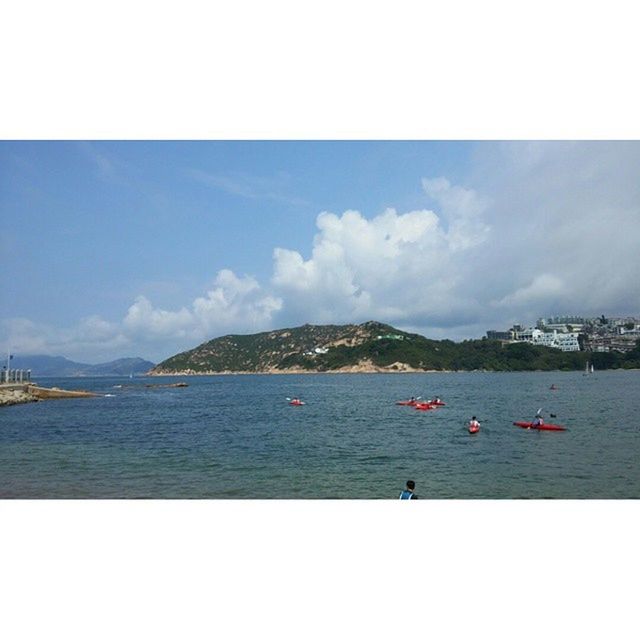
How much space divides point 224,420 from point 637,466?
64.3 ft

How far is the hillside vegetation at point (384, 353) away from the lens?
72312mm

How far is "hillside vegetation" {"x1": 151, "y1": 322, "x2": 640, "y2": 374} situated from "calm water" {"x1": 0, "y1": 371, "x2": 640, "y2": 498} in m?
41.2

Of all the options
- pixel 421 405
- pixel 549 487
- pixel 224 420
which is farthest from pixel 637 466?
pixel 224 420

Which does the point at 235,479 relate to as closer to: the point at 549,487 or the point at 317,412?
the point at 549,487

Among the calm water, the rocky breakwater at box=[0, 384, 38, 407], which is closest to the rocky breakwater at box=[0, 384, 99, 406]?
the rocky breakwater at box=[0, 384, 38, 407]

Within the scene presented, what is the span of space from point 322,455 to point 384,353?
5801 centimetres

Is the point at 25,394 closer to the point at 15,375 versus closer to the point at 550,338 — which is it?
the point at 15,375

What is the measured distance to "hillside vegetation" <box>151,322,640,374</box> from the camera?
237 feet

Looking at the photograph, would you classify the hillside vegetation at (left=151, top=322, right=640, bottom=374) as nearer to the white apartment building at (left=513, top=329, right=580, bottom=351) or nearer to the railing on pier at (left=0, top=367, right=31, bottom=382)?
the white apartment building at (left=513, top=329, right=580, bottom=351)

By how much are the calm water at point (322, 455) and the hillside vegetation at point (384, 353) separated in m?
41.2

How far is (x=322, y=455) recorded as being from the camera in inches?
667

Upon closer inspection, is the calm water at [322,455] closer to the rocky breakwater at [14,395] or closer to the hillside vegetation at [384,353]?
the rocky breakwater at [14,395]

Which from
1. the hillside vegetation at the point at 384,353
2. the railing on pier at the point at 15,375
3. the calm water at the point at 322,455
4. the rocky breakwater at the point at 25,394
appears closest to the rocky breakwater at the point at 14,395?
the rocky breakwater at the point at 25,394

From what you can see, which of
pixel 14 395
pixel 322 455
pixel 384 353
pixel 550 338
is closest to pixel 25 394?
pixel 14 395
